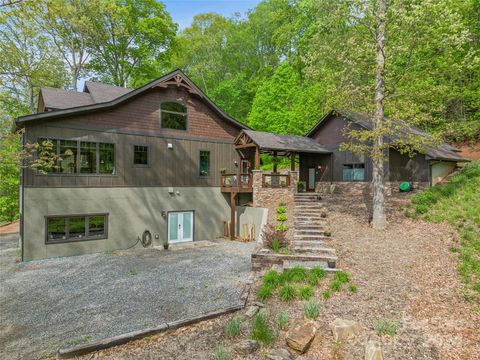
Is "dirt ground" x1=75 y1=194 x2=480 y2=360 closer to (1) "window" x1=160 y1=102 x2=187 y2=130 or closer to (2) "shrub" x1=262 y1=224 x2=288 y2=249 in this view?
(2) "shrub" x1=262 y1=224 x2=288 y2=249

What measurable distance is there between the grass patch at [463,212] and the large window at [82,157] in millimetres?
14151

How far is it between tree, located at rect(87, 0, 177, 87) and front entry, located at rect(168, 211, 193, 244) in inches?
778

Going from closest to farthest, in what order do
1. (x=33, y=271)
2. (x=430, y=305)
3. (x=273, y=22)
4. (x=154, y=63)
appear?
1. (x=430, y=305)
2. (x=33, y=271)
3. (x=154, y=63)
4. (x=273, y=22)

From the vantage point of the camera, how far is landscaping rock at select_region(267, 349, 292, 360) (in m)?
4.63

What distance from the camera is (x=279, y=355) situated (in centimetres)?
470

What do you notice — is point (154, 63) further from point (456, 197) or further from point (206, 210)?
point (456, 197)

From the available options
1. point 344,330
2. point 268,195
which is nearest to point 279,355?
point 344,330

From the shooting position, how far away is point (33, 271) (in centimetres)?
1002

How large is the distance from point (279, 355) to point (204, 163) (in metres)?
12.4

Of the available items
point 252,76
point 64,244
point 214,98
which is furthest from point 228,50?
point 64,244

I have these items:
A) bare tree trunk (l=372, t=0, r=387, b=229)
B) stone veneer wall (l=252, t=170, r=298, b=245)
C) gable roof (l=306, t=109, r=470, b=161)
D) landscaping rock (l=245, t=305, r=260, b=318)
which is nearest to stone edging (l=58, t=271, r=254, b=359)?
landscaping rock (l=245, t=305, r=260, b=318)

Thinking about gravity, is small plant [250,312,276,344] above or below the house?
below

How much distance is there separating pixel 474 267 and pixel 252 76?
29951mm

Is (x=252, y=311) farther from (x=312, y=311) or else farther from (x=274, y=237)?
(x=274, y=237)
